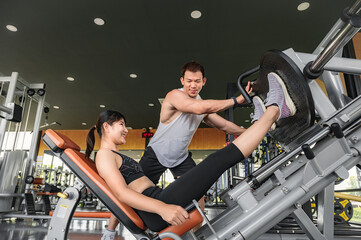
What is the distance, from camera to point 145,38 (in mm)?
3986

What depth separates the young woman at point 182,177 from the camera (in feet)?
3.03

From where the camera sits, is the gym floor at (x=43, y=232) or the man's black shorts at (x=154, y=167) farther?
the gym floor at (x=43, y=232)


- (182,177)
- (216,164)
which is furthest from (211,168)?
(182,177)

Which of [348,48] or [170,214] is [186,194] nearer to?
[170,214]

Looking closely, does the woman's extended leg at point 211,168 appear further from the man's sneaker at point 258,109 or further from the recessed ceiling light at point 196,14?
the recessed ceiling light at point 196,14

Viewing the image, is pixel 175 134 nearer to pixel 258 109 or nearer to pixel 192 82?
pixel 192 82

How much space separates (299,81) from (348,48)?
1.24 m

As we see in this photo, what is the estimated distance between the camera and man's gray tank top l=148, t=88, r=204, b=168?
1.44m

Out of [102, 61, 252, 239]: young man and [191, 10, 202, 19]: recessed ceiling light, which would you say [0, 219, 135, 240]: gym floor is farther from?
[191, 10, 202, 19]: recessed ceiling light

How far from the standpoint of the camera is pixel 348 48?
6.03 feet

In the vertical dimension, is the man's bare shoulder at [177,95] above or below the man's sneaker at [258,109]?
above

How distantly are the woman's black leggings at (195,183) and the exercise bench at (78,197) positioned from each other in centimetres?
3

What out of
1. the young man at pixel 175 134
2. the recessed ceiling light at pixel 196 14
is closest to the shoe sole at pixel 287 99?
the young man at pixel 175 134

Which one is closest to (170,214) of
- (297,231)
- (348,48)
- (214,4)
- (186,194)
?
(186,194)
